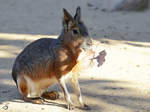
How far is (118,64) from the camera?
18.9ft

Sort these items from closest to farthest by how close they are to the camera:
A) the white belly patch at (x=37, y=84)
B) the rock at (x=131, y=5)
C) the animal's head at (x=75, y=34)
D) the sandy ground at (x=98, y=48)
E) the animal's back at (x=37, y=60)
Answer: the animal's head at (x=75, y=34) < the animal's back at (x=37, y=60) < the white belly patch at (x=37, y=84) < the sandy ground at (x=98, y=48) < the rock at (x=131, y=5)

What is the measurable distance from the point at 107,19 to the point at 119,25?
819mm

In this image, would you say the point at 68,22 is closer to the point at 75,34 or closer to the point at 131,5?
the point at 75,34

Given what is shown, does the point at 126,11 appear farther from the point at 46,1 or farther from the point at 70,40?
the point at 70,40

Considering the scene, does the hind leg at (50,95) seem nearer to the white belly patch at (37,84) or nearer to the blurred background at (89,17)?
the white belly patch at (37,84)

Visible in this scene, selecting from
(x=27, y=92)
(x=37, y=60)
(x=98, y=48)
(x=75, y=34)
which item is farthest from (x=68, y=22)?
(x=98, y=48)

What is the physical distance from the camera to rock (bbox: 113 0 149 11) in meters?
10.6

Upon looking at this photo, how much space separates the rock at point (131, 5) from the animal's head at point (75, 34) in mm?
7184

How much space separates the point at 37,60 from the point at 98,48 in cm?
241

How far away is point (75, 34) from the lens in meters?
3.57

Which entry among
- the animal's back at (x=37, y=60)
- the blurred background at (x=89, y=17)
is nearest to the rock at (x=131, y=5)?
the blurred background at (x=89, y=17)

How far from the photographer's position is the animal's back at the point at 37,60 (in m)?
3.88

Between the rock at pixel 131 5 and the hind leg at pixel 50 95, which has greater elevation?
the rock at pixel 131 5

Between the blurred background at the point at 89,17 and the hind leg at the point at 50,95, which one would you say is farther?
the blurred background at the point at 89,17
